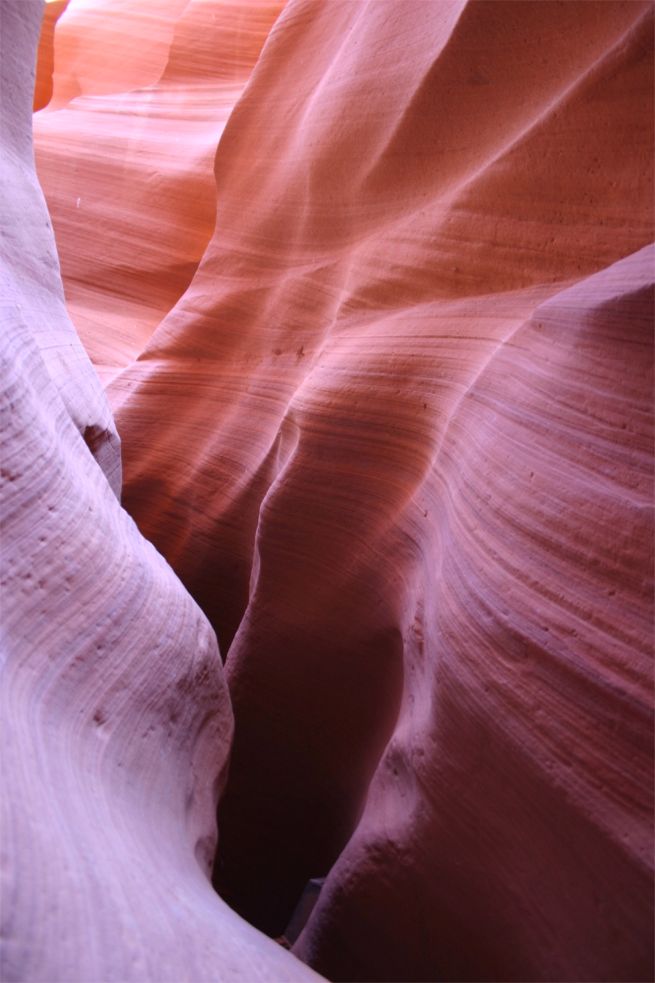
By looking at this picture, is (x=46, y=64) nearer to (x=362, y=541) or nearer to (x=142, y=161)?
(x=142, y=161)

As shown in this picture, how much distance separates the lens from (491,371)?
161 centimetres

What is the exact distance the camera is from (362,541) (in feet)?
6.53

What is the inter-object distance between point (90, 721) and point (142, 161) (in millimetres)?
3223

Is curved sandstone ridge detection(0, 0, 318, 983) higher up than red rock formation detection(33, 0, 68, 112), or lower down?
lower down

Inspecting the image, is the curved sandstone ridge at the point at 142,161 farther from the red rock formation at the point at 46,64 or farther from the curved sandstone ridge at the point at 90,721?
the curved sandstone ridge at the point at 90,721

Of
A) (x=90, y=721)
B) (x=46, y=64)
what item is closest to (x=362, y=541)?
(x=90, y=721)

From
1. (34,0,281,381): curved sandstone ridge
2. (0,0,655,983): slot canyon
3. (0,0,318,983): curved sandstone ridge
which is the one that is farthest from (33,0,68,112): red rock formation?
(0,0,318,983): curved sandstone ridge

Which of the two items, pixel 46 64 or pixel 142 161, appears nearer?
pixel 142 161

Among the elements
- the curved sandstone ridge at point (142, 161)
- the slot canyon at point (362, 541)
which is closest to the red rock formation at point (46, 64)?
the curved sandstone ridge at point (142, 161)

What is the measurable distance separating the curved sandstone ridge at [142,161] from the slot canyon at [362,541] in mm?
683

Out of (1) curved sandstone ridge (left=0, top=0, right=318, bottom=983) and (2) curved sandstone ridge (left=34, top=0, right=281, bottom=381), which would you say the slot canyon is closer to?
(1) curved sandstone ridge (left=0, top=0, right=318, bottom=983)

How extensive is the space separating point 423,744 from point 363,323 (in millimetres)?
1113

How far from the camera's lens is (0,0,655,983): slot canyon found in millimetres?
1152

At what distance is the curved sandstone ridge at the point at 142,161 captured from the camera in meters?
3.64
